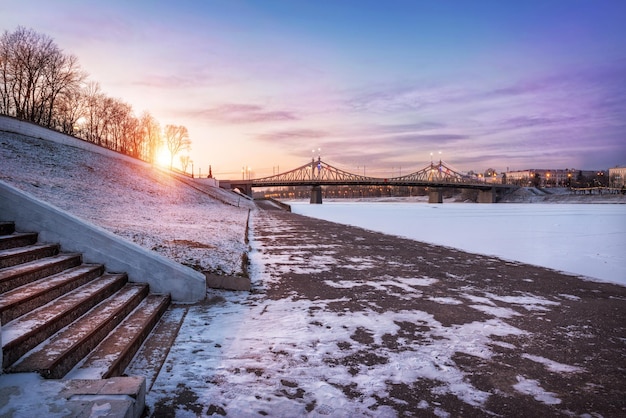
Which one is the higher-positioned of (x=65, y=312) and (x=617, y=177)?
(x=617, y=177)

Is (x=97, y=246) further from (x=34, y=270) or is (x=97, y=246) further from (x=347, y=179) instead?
(x=347, y=179)

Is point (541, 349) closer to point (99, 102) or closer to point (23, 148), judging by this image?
point (23, 148)

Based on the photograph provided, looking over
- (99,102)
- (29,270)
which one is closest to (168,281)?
(29,270)

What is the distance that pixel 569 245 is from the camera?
1492 cm

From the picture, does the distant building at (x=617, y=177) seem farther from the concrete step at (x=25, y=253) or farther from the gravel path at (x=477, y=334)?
the concrete step at (x=25, y=253)

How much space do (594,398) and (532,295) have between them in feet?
13.2

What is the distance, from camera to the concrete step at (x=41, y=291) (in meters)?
3.99

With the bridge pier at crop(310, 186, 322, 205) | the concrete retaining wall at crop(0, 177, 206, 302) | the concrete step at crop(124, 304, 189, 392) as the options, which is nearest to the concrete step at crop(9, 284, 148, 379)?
the concrete step at crop(124, 304, 189, 392)

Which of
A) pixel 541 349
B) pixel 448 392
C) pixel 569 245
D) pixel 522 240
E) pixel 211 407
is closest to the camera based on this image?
pixel 211 407

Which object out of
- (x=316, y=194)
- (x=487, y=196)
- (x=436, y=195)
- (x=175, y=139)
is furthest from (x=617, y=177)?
(x=175, y=139)

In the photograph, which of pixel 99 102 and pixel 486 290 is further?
pixel 99 102

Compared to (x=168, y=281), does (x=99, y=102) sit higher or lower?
higher

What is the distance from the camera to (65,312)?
4.34 metres

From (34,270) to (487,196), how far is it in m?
115
